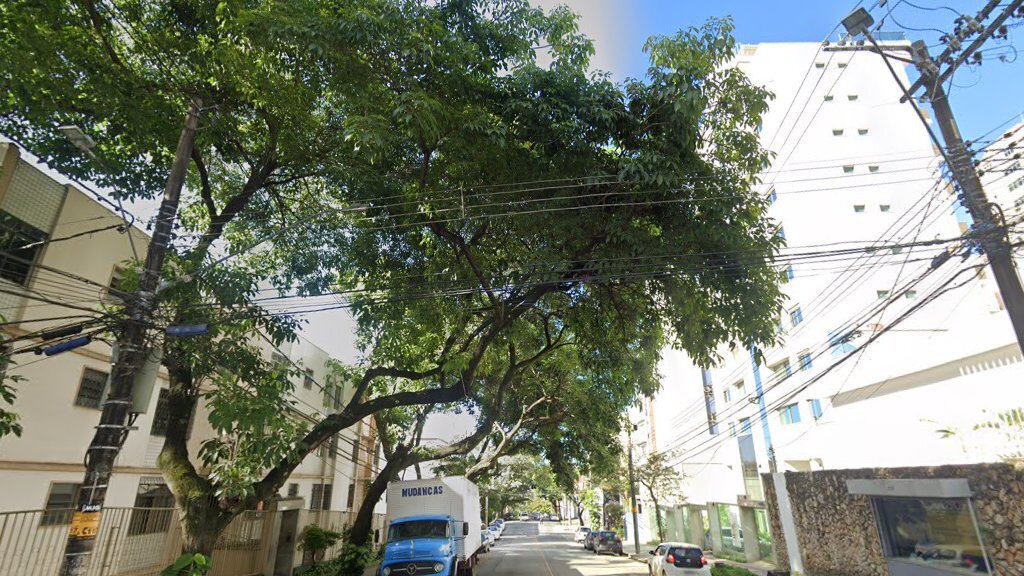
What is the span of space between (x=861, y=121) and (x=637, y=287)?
23175mm

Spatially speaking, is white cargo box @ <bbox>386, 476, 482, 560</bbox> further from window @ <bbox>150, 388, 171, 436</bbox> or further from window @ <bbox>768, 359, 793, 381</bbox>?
window @ <bbox>768, 359, 793, 381</bbox>

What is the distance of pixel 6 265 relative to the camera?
10.1 m

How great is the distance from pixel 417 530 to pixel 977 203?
47.1 ft

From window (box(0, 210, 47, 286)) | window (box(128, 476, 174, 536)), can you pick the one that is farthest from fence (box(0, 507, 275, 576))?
window (box(0, 210, 47, 286))

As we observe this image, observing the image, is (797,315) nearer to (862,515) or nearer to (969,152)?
(862,515)

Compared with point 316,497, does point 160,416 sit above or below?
above

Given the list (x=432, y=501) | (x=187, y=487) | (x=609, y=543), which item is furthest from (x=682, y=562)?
(x=609, y=543)

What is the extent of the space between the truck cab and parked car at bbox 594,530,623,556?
19987mm

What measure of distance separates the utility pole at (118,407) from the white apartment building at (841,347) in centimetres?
1194

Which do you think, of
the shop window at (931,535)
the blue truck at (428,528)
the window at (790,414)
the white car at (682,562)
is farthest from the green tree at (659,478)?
the shop window at (931,535)

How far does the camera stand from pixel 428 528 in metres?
15.2

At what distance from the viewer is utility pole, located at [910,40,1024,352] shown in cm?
746

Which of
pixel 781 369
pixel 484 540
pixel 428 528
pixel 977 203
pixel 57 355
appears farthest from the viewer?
pixel 484 540

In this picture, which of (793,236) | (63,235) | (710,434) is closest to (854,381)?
(793,236)
